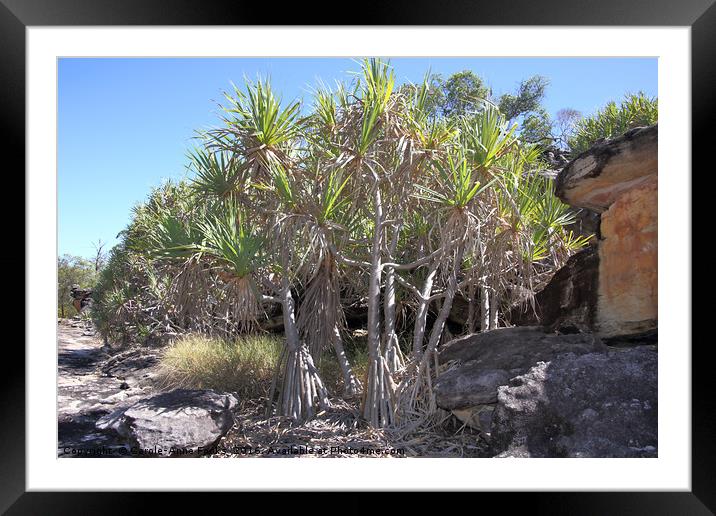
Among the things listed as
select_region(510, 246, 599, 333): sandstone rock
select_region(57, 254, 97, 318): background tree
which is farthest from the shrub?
select_region(57, 254, 97, 318): background tree

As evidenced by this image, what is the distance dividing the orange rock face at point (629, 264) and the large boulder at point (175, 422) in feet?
10.8

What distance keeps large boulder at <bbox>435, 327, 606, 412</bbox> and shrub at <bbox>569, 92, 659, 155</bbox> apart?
4588mm

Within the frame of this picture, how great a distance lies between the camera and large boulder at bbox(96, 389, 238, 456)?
4336 millimetres

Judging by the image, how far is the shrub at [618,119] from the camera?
320 inches

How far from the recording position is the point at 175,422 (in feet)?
14.6

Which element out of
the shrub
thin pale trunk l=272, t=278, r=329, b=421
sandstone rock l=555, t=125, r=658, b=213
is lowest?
thin pale trunk l=272, t=278, r=329, b=421

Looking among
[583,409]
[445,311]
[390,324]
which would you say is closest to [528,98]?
[445,311]

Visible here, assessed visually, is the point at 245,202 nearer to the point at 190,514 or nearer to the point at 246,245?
the point at 246,245

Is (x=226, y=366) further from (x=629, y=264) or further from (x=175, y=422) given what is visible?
(x=629, y=264)

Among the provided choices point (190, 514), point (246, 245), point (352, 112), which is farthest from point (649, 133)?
point (190, 514)

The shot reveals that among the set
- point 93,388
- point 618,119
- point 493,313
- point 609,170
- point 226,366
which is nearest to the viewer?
point 609,170

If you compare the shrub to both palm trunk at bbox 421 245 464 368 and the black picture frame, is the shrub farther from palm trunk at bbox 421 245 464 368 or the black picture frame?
the black picture frame
